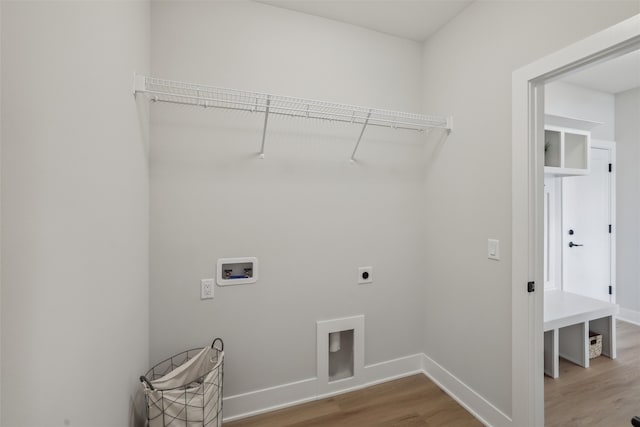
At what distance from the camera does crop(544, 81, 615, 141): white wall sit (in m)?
2.83

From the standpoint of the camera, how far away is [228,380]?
5.81 feet

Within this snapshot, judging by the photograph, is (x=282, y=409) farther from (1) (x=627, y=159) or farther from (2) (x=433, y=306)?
(1) (x=627, y=159)

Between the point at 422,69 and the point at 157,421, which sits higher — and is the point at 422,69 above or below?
above

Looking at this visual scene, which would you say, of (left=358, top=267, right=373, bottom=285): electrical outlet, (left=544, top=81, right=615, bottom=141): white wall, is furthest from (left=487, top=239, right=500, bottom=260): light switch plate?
(left=544, top=81, right=615, bottom=141): white wall

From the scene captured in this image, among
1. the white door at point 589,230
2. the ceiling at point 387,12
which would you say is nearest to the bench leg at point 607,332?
the white door at point 589,230

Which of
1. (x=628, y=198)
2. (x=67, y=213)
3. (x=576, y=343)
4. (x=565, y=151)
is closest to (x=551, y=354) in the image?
(x=576, y=343)

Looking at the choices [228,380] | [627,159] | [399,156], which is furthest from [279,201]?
[627,159]

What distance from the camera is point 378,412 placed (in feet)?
6.01

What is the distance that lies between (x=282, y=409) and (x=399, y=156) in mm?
1933

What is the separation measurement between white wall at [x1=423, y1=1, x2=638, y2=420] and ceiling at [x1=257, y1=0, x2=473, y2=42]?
0.11 meters

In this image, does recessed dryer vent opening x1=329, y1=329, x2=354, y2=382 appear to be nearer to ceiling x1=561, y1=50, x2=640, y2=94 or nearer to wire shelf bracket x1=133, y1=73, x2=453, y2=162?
wire shelf bracket x1=133, y1=73, x2=453, y2=162

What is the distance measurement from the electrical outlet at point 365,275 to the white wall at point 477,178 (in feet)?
1.64

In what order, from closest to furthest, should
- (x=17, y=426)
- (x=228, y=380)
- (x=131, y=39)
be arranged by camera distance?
(x=17, y=426)
(x=131, y=39)
(x=228, y=380)

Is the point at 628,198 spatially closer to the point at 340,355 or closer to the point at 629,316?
the point at 629,316
